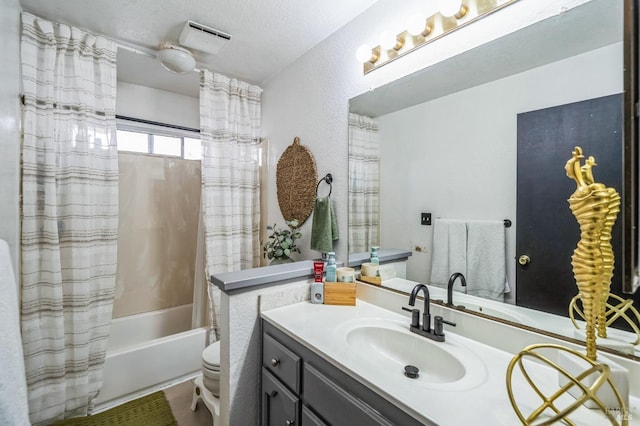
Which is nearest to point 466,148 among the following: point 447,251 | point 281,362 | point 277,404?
point 447,251

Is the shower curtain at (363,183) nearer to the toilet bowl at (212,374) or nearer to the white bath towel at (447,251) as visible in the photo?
the white bath towel at (447,251)

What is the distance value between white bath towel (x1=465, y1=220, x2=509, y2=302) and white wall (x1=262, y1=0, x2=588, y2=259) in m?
0.72

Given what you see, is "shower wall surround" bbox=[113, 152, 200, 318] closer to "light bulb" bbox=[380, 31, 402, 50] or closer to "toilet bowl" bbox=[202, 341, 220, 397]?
"toilet bowl" bbox=[202, 341, 220, 397]

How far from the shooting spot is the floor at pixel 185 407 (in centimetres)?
171

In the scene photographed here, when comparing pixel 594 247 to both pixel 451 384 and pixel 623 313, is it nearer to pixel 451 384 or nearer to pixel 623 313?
pixel 623 313

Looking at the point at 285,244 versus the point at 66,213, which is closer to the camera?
the point at 66,213

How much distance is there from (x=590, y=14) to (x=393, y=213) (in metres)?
0.96

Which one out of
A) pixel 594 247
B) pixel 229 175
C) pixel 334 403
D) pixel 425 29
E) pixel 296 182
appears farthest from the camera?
pixel 229 175

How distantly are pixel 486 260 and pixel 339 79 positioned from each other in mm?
1303

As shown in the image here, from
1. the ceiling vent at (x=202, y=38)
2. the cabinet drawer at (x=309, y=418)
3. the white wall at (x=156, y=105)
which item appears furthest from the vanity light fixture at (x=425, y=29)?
the white wall at (x=156, y=105)

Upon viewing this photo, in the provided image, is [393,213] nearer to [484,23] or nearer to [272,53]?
[484,23]

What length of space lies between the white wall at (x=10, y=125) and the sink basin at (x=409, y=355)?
152cm

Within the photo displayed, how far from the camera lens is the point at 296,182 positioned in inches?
81.7

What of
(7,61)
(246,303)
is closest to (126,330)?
(246,303)
